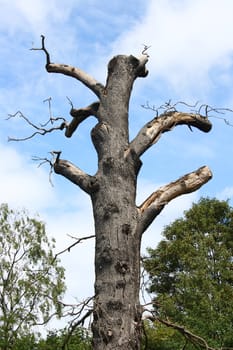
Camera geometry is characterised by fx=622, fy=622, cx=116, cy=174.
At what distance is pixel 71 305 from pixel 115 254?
2.43 feet

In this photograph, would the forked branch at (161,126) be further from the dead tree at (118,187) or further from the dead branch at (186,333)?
the dead branch at (186,333)

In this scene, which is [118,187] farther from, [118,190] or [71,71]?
[71,71]

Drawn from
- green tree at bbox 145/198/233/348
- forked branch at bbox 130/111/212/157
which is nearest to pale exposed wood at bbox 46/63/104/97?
forked branch at bbox 130/111/212/157

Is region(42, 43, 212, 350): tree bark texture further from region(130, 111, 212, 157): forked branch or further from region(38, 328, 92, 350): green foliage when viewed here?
region(38, 328, 92, 350): green foliage

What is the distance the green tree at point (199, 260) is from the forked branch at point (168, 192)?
19.0 metres

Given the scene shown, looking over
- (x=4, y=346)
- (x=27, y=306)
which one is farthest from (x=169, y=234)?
(x=4, y=346)

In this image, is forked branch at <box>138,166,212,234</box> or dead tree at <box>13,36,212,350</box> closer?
dead tree at <box>13,36,212,350</box>

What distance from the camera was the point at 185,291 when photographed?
2786 centimetres

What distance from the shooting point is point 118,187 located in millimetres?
5188

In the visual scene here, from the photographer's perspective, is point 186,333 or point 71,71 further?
point 71,71

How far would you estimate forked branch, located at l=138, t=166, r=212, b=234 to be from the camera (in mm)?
5270

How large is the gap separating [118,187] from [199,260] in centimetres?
2410

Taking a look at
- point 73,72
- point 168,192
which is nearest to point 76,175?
point 168,192

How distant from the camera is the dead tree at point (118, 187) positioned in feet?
A: 15.6
